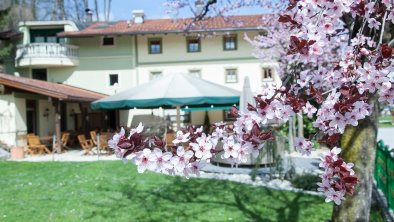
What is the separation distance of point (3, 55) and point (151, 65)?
934 centimetres

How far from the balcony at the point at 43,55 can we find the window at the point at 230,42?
32.7ft

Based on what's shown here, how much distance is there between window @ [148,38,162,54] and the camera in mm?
28094

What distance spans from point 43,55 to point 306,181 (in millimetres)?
21400

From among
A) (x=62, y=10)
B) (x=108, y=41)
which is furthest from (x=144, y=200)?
(x=62, y=10)

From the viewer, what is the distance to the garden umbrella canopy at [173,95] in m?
13.8

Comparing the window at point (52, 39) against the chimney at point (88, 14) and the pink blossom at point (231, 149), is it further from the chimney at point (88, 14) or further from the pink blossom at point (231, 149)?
the pink blossom at point (231, 149)

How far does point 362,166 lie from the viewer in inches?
171

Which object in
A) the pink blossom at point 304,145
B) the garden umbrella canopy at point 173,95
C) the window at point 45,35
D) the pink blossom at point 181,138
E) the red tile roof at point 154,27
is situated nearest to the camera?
the pink blossom at point 181,138

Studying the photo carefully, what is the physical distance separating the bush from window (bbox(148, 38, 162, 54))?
19867 mm

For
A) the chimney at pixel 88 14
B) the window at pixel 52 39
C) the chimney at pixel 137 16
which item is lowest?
the window at pixel 52 39

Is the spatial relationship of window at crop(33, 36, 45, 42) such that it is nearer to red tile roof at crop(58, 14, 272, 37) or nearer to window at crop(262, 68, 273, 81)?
red tile roof at crop(58, 14, 272, 37)

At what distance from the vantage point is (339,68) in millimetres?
2812

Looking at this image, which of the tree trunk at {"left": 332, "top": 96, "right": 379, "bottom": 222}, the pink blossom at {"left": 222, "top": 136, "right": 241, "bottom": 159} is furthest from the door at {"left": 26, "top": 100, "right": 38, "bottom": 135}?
the pink blossom at {"left": 222, "top": 136, "right": 241, "bottom": 159}

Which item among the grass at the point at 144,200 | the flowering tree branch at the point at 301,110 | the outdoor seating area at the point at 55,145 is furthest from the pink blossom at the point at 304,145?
the outdoor seating area at the point at 55,145
